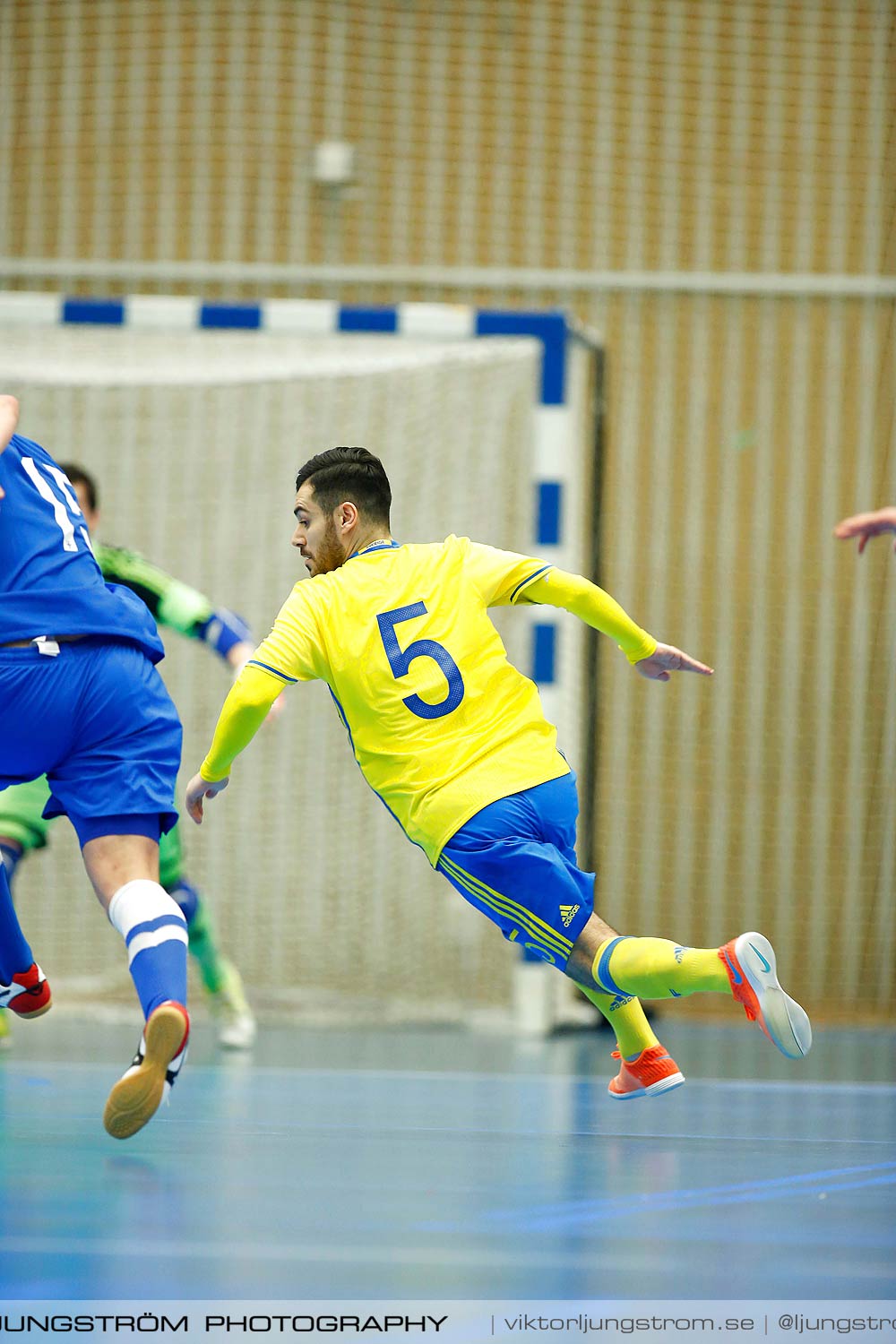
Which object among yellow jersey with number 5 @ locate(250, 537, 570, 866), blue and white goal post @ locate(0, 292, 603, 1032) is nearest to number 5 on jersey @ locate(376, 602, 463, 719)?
yellow jersey with number 5 @ locate(250, 537, 570, 866)

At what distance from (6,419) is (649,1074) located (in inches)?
75.2

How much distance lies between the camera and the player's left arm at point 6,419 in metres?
2.97

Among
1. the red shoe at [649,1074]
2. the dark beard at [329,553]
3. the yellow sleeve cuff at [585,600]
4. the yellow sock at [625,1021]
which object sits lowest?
the red shoe at [649,1074]

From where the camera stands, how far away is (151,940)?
10.1 feet

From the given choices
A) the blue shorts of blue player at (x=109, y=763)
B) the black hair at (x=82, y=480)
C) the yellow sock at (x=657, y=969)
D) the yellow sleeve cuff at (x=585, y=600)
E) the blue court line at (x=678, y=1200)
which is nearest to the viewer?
the blue court line at (x=678, y=1200)

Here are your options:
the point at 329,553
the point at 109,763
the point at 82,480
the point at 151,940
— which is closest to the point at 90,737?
the point at 109,763

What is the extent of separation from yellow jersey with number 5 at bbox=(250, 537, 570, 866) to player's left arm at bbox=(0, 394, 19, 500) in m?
0.68

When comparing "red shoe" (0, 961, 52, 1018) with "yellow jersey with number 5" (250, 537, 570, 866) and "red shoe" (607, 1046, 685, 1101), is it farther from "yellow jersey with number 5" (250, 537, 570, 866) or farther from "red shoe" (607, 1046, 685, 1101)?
"red shoe" (607, 1046, 685, 1101)

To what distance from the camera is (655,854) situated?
316 inches

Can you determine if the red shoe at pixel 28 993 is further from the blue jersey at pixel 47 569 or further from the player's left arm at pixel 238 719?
the blue jersey at pixel 47 569

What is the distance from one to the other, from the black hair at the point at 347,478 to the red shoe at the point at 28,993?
1.17 metres

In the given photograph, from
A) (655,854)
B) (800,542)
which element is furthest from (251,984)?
(800,542)

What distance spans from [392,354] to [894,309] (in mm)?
2693

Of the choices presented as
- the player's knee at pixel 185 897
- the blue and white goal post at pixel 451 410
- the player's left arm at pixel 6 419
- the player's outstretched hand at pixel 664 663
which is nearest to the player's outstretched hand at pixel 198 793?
the player's left arm at pixel 6 419
